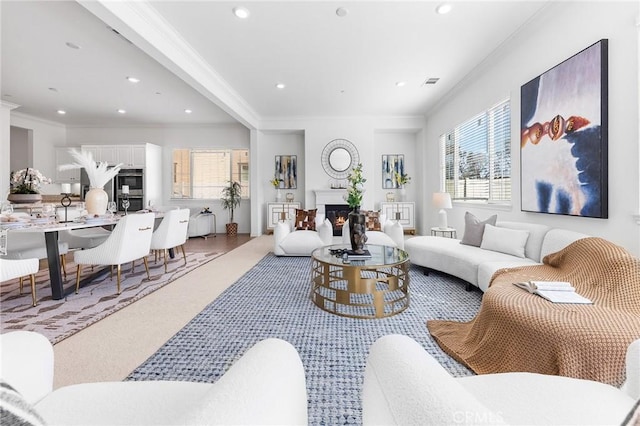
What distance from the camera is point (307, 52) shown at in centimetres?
365

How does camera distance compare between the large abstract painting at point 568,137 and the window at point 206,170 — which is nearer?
the large abstract painting at point 568,137

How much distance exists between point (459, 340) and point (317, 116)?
5.73 m

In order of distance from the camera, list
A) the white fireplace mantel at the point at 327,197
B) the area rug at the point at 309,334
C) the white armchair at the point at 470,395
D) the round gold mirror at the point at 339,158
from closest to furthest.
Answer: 1. the white armchair at the point at 470,395
2. the area rug at the point at 309,334
3. the white fireplace mantel at the point at 327,197
4. the round gold mirror at the point at 339,158

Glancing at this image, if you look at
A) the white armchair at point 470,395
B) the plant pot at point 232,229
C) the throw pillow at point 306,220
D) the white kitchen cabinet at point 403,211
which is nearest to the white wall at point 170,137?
the plant pot at point 232,229

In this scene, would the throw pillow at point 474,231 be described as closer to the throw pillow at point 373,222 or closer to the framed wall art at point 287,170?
the throw pillow at point 373,222

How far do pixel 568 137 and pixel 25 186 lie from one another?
5.81 metres

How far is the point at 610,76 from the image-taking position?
2.24m

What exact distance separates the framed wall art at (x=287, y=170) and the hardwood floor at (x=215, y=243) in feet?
5.63

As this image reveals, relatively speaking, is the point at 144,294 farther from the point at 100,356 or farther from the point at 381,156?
the point at 381,156

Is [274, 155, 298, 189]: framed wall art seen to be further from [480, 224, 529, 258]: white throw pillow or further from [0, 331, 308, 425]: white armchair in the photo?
[0, 331, 308, 425]: white armchair

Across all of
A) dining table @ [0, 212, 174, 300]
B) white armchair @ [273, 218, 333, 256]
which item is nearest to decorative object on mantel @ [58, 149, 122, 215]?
dining table @ [0, 212, 174, 300]

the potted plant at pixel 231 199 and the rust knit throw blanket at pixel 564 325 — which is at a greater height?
the potted plant at pixel 231 199

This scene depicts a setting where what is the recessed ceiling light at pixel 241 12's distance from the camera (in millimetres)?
2791

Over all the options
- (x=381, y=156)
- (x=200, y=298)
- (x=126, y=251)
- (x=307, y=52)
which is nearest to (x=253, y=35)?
(x=307, y=52)
